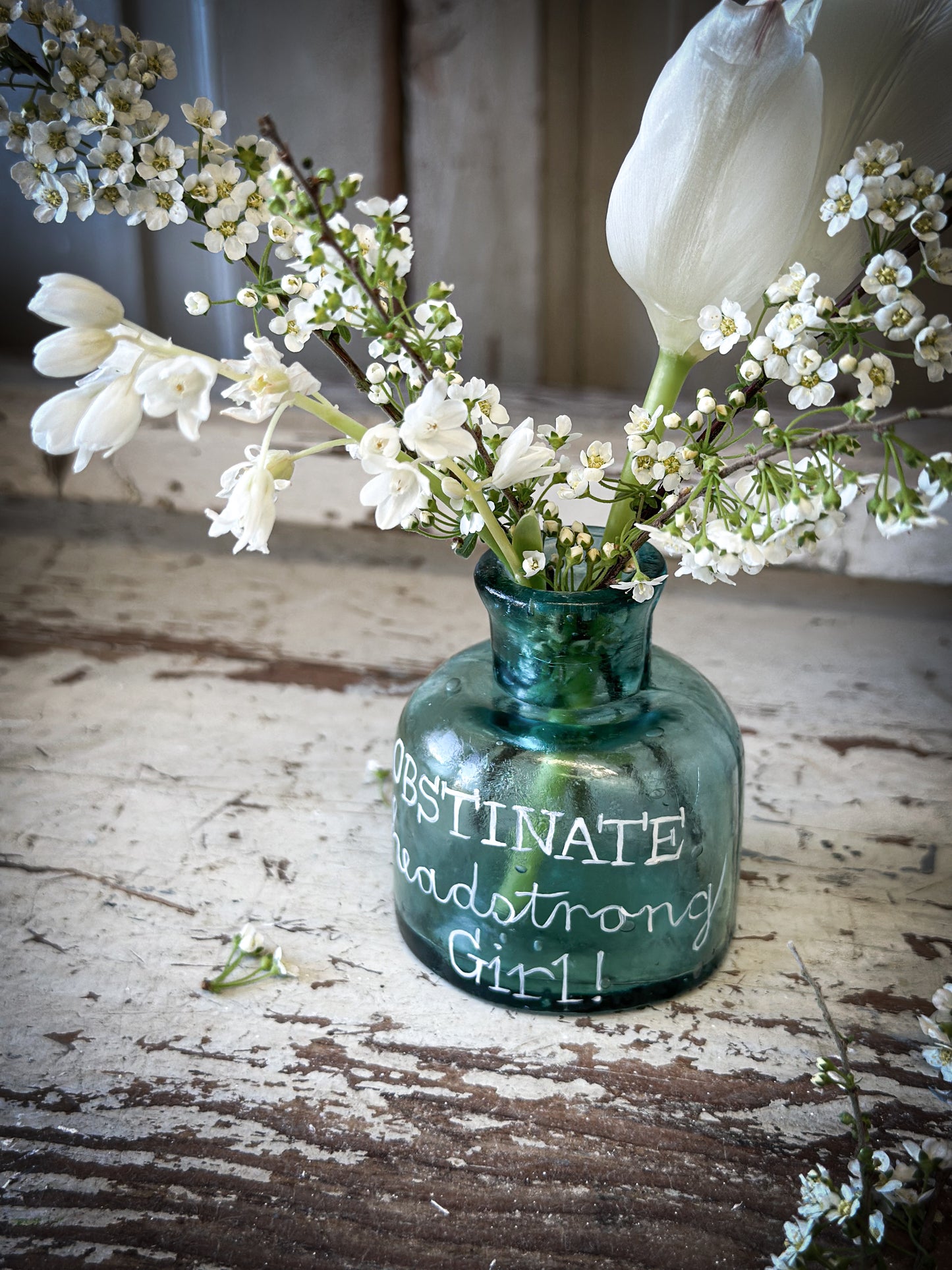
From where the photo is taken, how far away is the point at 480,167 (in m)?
0.93

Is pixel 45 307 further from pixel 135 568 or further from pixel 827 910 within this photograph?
pixel 135 568

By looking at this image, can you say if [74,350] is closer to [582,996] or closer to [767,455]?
[767,455]

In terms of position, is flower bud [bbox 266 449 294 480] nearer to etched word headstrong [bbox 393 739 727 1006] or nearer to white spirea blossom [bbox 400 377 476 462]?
white spirea blossom [bbox 400 377 476 462]

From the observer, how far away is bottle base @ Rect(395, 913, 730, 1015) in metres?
0.51

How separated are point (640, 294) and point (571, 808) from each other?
22cm

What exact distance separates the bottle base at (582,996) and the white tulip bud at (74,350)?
1.03ft

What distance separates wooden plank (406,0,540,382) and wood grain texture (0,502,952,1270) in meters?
0.30

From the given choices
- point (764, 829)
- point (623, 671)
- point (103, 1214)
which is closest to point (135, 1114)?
point (103, 1214)

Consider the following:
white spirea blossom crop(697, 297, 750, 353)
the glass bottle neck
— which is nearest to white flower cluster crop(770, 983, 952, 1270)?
the glass bottle neck

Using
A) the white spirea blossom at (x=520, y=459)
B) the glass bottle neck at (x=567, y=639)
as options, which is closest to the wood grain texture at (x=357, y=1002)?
the glass bottle neck at (x=567, y=639)

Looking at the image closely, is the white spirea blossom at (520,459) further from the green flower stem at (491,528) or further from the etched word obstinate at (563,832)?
the etched word obstinate at (563,832)

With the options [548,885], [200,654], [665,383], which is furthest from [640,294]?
[200,654]

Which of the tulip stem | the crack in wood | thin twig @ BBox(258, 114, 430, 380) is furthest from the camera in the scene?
the crack in wood

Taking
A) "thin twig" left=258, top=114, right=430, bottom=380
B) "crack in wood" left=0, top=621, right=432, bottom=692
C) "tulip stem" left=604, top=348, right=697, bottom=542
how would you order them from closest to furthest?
"thin twig" left=258, top=114, right=430, bottom=380, "tulip stem" left=604, top=348, right=697, bottom=542, "crack in wood" left=0, top=621, right=432, bottom=692
